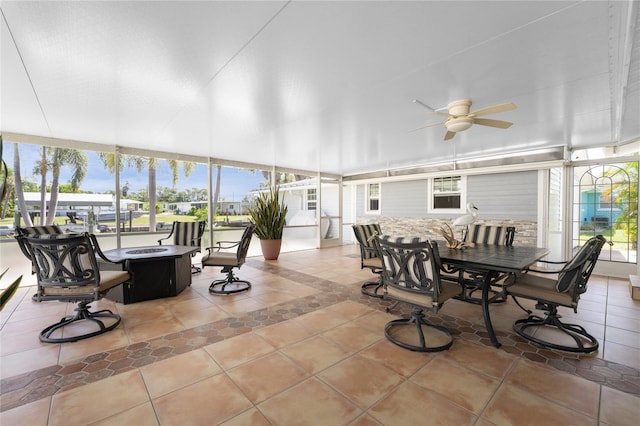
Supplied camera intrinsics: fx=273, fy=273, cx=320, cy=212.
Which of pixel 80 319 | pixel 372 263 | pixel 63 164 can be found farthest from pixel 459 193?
pixel 63 164

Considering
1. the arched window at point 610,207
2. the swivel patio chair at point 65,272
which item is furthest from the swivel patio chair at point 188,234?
the arched window at point 610,207

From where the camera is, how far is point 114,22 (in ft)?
6.19

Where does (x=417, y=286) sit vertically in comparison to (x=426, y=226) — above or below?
below

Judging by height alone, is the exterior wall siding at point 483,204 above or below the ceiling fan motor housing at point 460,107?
below

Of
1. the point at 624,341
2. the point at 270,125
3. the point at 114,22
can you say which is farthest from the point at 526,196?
the point at 114,22

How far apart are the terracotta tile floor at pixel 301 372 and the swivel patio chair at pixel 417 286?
0.17 m

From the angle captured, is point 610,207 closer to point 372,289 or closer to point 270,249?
point 372,289

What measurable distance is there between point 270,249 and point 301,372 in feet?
15.5

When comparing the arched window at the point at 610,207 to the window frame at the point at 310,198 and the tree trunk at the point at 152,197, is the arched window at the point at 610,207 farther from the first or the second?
the tree trunk at the point at 152,197

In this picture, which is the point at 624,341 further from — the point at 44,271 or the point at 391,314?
the point at 44,271

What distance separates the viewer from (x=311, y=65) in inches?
98.5

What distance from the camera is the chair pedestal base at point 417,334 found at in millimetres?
2479

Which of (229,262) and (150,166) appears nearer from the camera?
(229,262)

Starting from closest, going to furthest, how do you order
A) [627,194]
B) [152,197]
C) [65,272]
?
[65,272], [627,194], [152,197]
